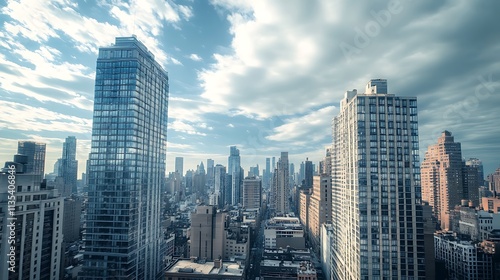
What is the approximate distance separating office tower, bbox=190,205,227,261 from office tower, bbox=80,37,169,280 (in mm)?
30312

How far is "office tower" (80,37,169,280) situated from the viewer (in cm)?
6103

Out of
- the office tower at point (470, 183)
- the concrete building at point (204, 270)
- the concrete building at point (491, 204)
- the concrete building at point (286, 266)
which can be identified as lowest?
the concrete building at point (286, 266)

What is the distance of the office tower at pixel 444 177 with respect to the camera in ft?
507

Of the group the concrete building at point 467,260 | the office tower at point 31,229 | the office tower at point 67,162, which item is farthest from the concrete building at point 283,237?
the office tower at point 67,162

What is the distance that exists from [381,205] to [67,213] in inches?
5416

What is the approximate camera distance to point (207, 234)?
334 ft

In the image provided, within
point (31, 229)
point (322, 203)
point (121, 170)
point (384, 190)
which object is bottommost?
point (322, 203)

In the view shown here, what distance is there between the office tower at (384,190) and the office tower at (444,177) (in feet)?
389

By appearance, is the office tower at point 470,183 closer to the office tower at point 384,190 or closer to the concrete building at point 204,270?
the office tower at point 384,190

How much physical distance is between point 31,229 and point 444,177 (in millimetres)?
182673

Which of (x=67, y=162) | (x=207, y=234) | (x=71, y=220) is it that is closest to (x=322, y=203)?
(x=207, y=234)

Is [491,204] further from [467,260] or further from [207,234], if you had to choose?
[207,234]

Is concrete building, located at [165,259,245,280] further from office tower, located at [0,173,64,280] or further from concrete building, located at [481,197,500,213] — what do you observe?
concrete building, located at [481,197,500,213]

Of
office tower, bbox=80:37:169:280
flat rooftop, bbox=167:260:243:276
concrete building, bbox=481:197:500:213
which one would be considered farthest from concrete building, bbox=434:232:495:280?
office tower, bbox=80:37:169:280
